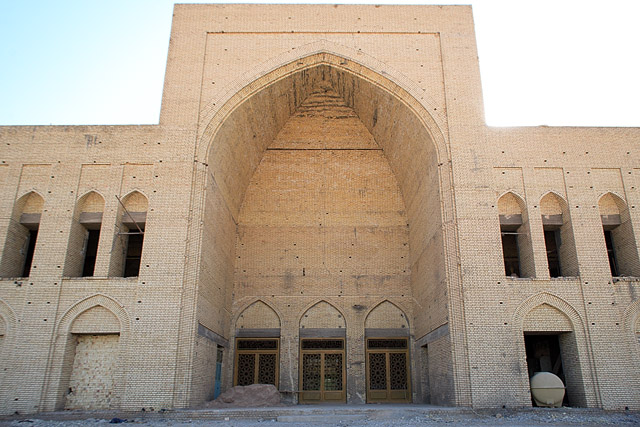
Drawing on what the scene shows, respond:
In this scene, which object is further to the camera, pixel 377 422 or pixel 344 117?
pixel 344 117

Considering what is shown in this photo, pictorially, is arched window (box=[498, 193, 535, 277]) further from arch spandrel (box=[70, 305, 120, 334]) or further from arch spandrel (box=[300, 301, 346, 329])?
arch spandrel (box=[70, 305, 120, 334])

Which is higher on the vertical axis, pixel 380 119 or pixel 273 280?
pixel 380 119

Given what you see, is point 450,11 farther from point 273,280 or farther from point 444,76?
point 273,280

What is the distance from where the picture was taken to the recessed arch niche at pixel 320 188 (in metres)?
11.8

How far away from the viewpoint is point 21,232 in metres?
11.4

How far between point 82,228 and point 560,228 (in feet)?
34.7

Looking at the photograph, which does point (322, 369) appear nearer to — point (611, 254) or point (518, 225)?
point (518, 225)

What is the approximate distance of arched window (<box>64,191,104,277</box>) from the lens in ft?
36.1

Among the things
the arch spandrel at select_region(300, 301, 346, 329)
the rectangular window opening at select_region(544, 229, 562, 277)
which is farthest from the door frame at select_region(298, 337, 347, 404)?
the rectangular window opening at select_region(544, 229, 562, 277)

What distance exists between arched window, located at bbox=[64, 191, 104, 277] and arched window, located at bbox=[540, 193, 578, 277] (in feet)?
32.0

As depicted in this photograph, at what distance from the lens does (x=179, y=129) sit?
11633 mm

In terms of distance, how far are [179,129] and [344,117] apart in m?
5.42

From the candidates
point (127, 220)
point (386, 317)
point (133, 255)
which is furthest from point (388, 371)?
point (127, 220)

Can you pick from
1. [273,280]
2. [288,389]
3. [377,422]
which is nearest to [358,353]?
[288,389]
